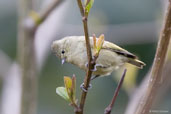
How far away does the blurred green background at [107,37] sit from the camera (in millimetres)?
5703

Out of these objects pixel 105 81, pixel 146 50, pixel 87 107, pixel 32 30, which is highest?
pixel 32 30

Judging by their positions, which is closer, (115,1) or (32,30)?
(32,30)

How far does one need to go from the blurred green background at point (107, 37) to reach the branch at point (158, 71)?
156 inches

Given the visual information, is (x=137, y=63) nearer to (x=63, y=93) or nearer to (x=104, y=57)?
(x=104, y=57)

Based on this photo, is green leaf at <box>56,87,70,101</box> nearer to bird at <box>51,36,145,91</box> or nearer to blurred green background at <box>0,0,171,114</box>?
bird at <box>51,36,145,91</box>

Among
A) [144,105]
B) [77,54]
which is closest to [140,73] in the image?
[77,54]

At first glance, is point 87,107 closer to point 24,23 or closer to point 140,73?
point 140,73

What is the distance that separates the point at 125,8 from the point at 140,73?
142 cm

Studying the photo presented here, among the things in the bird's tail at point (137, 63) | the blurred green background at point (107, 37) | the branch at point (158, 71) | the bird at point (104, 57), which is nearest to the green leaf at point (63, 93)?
the branch at point (158, 71)

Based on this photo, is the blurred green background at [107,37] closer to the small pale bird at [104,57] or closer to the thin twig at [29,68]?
the small pale bird at [104,57]

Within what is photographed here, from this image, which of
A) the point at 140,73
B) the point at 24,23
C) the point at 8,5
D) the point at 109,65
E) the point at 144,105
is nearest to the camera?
the point at 144,105

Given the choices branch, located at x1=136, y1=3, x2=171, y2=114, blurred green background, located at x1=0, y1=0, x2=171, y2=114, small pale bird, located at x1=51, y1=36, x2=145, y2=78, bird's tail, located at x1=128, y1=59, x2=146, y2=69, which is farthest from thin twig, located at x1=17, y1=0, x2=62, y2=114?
blurred green background, located at x1=0, y1=0, x2=171, y2=114

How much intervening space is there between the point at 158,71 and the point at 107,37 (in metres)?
4.01

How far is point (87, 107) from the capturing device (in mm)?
6465
